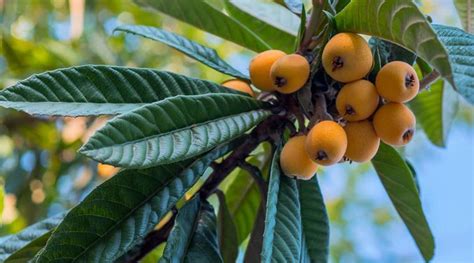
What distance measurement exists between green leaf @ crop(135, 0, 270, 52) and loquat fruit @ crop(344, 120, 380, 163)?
245mm

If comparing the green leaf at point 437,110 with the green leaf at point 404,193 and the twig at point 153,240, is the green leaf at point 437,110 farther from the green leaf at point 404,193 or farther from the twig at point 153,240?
the twig at point 153,240

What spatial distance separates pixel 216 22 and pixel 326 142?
0.33 metres

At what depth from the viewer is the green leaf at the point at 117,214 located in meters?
0.66

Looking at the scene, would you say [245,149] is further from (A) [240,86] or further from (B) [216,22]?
(B) [216,22]

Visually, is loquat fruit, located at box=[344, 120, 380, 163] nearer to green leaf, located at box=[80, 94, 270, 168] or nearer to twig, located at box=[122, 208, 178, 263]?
green leaf, located at box=[80, 94, 270, 168]

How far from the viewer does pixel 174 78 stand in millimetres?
718

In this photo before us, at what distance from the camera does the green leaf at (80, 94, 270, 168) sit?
22.2 inches

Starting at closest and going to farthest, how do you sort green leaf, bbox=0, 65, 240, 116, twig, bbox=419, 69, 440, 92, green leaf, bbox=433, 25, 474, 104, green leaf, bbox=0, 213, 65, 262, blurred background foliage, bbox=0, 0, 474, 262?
1. green leaf, bbox=433, 25, 474, 104
2. green leaf, bbox=0, 65, 240, 116
3. twig, bbox=419, 69, 440, 92
4. green leaf, bbox=0, 213, 65, 262
5. blurred background foliage, bbox=0, 0, 474, 262

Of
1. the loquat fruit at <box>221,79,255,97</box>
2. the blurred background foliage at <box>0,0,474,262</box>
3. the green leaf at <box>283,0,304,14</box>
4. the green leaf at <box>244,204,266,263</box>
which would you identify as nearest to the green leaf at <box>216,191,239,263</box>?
the green leaf at <box>244,204,266,263</box>

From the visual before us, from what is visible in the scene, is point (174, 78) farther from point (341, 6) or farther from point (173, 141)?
point (341, 6)

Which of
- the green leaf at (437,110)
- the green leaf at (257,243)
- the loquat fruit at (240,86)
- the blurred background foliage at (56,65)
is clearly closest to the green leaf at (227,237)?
the green leaf at (257,243)

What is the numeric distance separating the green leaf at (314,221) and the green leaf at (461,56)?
241mm

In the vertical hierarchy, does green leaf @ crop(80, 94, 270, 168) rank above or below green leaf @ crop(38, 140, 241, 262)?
above

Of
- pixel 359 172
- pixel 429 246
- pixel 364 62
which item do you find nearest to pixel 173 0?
pixel 364 62
